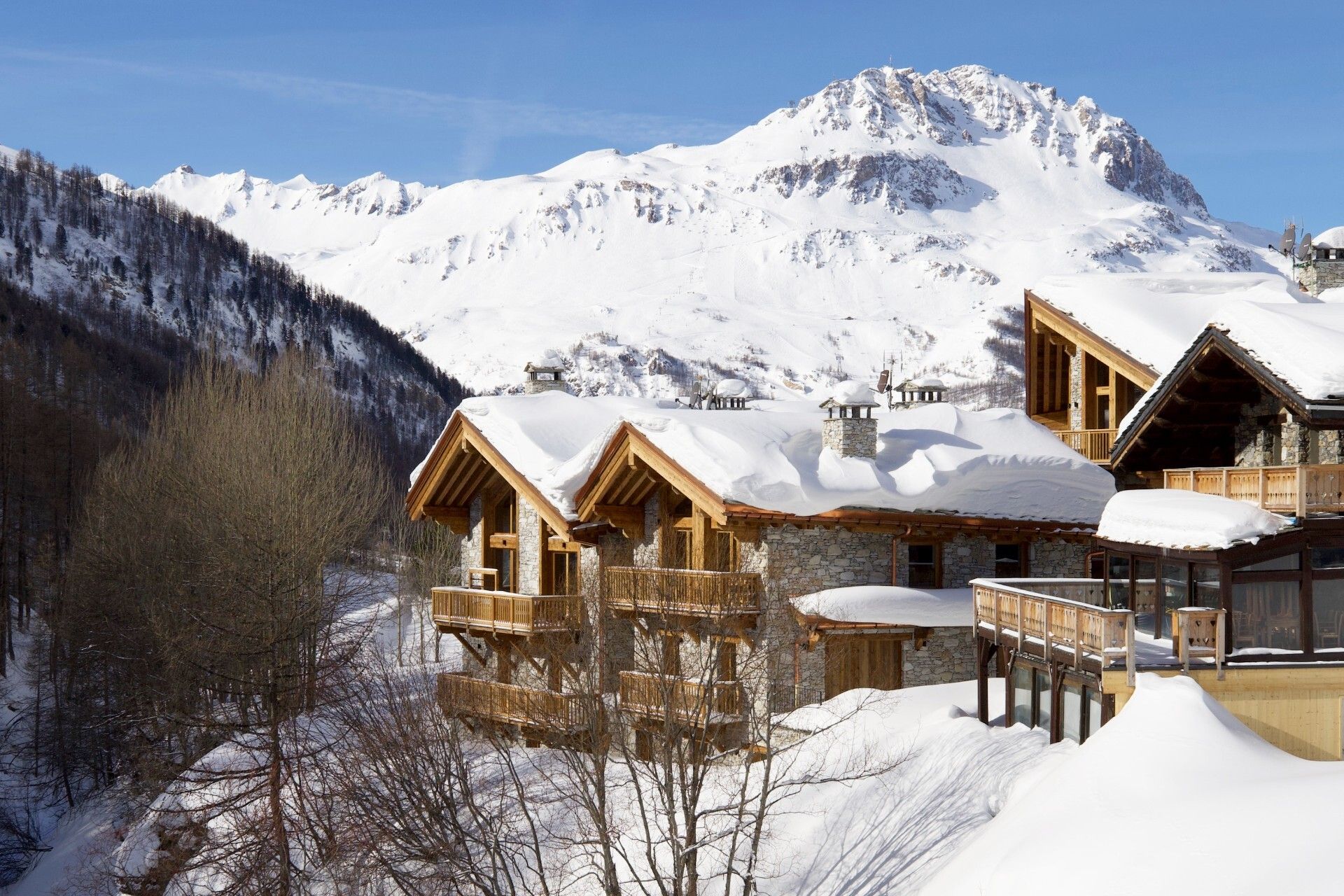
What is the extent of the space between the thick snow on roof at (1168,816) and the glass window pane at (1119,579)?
Answer: 15.8 ft

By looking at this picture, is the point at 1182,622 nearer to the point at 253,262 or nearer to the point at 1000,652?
the point at 1000,652

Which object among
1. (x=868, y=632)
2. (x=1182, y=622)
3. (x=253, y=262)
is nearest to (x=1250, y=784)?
(x=1182, y=622)

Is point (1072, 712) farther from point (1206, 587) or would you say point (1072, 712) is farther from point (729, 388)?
point (729, 388)

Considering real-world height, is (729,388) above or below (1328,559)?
above

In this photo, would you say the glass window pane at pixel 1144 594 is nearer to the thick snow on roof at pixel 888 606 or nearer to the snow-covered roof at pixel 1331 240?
the thick snow on roof at pixel 888 606

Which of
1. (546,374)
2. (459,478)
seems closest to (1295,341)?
(459,478)

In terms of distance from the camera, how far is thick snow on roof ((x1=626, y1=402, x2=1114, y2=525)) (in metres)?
25.3

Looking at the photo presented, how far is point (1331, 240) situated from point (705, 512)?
16956mm

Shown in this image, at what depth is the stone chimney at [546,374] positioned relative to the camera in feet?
122

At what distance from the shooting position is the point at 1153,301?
30.5 meters

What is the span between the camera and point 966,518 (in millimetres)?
25828

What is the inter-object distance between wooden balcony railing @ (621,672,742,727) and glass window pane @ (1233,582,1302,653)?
767 centimetres

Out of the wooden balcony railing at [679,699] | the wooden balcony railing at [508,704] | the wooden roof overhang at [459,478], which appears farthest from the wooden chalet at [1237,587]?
the wooden roof overhang at [459,478]

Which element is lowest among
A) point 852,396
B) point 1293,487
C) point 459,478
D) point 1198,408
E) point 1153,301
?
point 1293,487
